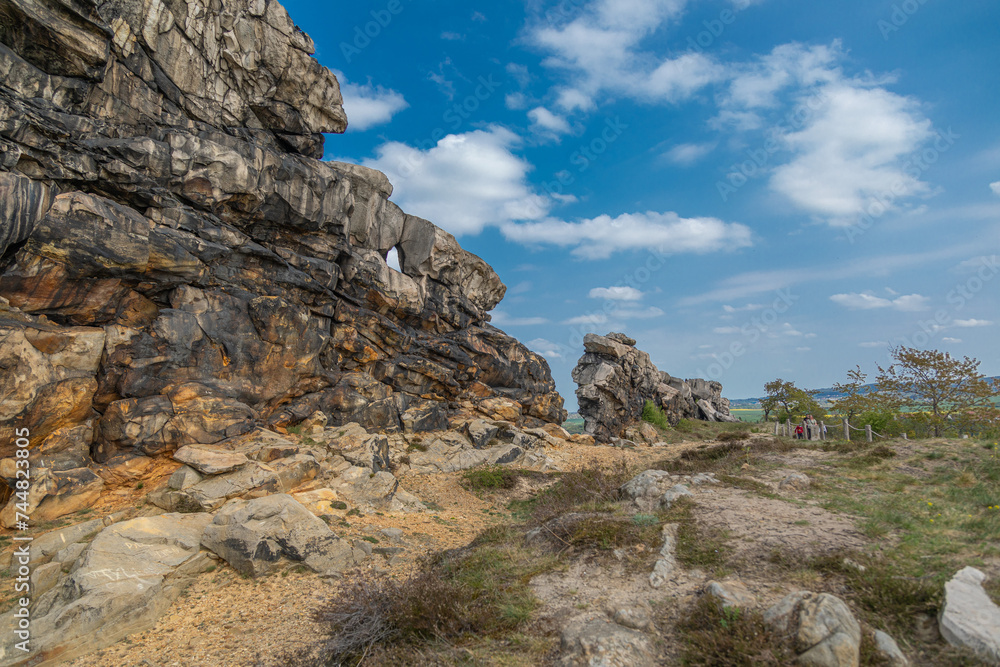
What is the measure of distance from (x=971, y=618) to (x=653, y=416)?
159 feet

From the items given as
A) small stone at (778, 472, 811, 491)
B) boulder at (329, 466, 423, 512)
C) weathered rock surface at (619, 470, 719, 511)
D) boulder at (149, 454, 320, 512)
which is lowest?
boulder at (329, 466, 423, 512)

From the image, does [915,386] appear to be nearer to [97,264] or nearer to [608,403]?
[608,403]

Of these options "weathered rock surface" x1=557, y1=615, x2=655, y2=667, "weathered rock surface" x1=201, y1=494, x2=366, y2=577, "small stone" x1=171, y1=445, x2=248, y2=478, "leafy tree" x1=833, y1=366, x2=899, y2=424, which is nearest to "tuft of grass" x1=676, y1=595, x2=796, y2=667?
"weathered rock surface" x1=557, y1=615, x2=655, y2=667

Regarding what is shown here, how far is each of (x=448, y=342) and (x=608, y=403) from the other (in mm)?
21449

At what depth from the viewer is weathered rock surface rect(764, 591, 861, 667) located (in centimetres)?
616

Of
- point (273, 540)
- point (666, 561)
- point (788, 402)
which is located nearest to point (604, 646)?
point (666, 561)

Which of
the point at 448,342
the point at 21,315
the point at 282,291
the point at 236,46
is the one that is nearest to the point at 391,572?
the point at 21,315

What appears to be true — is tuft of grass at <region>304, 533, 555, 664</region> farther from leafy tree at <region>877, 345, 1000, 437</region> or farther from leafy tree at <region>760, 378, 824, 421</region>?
leafy tree at <region>760, 378, 824, 421</region>

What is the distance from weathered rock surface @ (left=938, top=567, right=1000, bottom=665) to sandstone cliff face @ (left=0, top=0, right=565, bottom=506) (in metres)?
22.0

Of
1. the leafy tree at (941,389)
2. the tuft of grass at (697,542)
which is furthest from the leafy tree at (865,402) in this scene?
the tuft of grass at (697,542)

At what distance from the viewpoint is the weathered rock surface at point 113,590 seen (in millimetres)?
8531

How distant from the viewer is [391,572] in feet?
40.8

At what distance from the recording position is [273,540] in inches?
484

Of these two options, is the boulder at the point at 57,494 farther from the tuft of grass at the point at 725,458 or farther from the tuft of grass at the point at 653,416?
the tuft of grass at the point at 653,416
